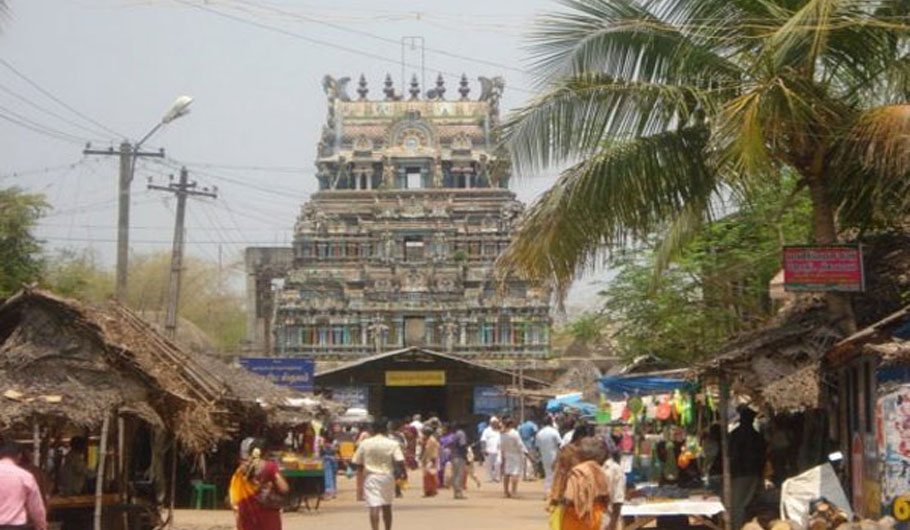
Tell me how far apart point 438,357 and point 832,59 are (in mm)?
39498

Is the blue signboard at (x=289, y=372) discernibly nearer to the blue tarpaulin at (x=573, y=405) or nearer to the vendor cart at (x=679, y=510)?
the blue tarpaulin at (x=573, y=405)

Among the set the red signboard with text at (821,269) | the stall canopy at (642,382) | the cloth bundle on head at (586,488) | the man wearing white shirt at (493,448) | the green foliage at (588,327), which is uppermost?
the green foliage at (588,327)

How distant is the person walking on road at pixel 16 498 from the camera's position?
10.6 m

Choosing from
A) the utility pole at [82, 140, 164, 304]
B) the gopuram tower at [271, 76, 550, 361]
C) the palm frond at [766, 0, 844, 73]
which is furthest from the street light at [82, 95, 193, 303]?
the gopuram tower at [271, 76, 550, 361]

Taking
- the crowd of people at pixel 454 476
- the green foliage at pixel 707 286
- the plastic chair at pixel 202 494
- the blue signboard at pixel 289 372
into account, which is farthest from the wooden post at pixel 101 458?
the blue signboard at pixel 289 372

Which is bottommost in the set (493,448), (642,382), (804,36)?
(493,448)

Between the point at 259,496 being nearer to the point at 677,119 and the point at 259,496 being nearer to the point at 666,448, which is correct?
the point at 677,119

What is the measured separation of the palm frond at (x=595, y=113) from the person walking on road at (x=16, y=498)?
617cm

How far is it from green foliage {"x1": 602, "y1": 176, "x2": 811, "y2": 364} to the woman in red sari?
33.8 feet

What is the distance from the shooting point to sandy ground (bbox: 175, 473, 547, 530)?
20922 mm

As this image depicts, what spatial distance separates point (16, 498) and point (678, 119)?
7.35 meters

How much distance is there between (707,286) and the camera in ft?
82.8

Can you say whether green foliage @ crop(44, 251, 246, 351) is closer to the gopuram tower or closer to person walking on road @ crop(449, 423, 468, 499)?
the gopuram tower

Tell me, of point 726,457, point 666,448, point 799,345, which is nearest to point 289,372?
point 666,448
